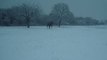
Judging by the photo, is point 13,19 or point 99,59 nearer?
point 99,59

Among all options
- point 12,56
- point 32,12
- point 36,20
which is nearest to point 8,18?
point 36,20

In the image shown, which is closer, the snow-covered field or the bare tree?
the snow-covered field

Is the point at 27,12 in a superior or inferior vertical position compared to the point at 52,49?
superior

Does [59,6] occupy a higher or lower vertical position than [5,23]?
higher

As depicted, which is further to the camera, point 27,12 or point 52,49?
point 27,12

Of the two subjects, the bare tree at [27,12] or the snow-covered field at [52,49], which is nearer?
the snow-covered field at [52,49]

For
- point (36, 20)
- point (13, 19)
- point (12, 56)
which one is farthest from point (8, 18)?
point (12, 56)

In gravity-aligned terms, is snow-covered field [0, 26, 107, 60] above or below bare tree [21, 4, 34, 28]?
below

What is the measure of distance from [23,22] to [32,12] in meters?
12.6

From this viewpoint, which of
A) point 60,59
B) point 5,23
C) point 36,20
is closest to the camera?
point 60,59

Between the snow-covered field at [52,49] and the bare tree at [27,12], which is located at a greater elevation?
the bare tree at [27,12]

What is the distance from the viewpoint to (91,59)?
9352 millimetres

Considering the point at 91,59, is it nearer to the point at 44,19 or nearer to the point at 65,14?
the point at 65,14

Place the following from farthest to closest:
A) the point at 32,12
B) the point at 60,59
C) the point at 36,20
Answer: the point at 36,20, the point at 32,12, the point at 60,59
